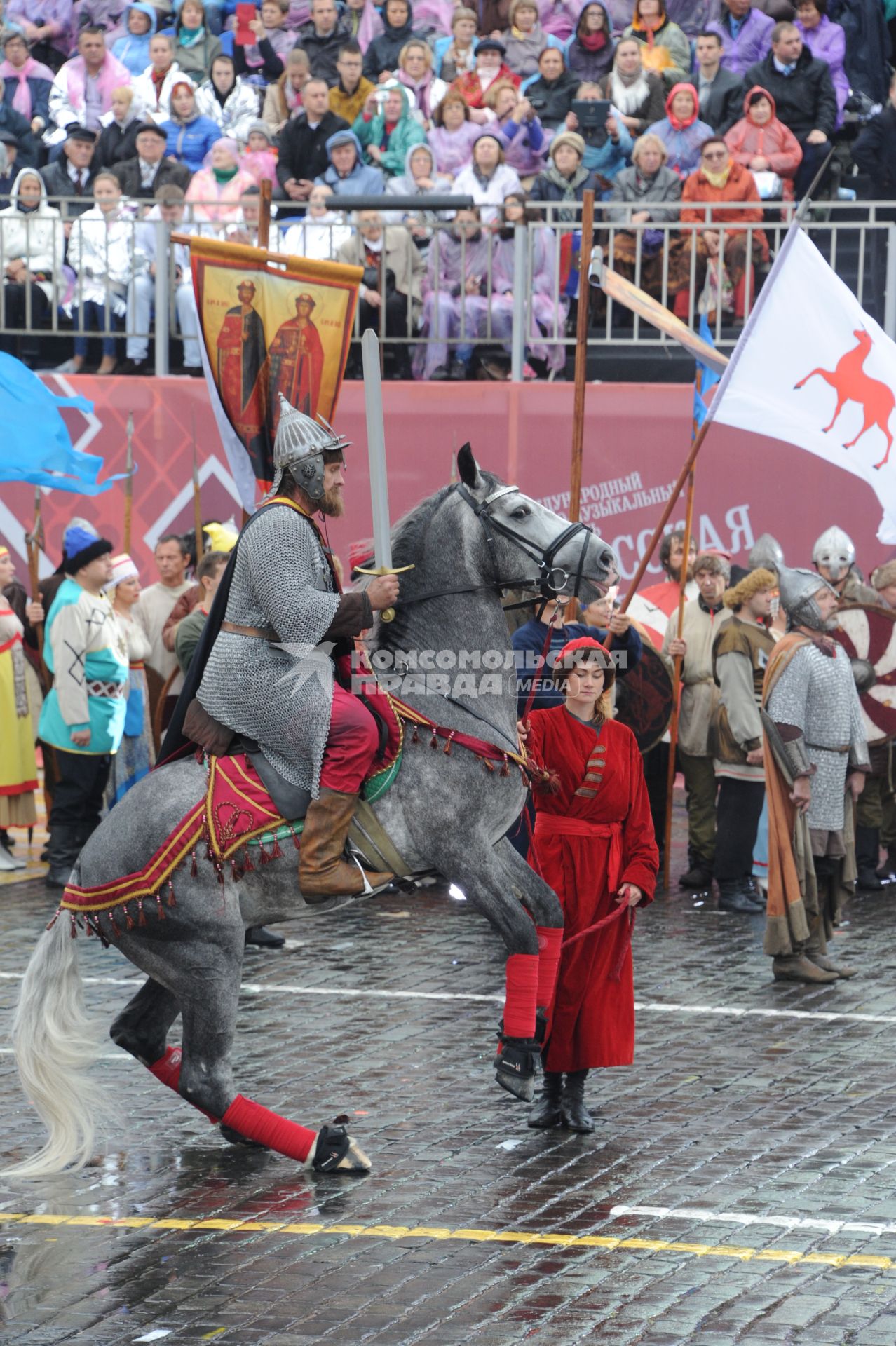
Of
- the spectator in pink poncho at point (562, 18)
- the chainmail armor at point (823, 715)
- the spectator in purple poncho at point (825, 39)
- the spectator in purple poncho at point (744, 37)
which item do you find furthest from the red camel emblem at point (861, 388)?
the spectator in pink poncho at point (562, 18)

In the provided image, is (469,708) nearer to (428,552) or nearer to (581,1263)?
(428,552)

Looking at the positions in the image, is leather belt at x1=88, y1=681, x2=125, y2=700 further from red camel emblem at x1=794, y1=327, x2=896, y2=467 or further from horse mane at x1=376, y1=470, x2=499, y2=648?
horse mane at x1=376, y1=470, x2=499, y2=648

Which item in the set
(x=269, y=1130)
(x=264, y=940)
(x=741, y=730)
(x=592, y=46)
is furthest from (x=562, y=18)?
(x=269, y=1130)

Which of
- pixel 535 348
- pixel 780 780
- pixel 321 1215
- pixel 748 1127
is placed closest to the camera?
pixel 321 1215

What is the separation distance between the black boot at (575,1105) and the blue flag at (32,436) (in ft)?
18.6

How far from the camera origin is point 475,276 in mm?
15719

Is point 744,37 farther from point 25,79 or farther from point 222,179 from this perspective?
point 25,79

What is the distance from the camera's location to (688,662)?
12523mm

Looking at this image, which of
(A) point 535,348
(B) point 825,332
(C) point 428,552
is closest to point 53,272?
(A) point 535,348

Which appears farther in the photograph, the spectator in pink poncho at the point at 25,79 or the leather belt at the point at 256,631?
the spectator in pink poncho at the point at 25,79

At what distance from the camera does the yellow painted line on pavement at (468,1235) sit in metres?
6.01

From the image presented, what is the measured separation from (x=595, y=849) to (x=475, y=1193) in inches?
59.6

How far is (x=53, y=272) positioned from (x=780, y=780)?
856cm

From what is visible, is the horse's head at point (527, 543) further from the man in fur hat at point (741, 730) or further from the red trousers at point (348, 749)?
the man in fur hat at point (741, 730)
